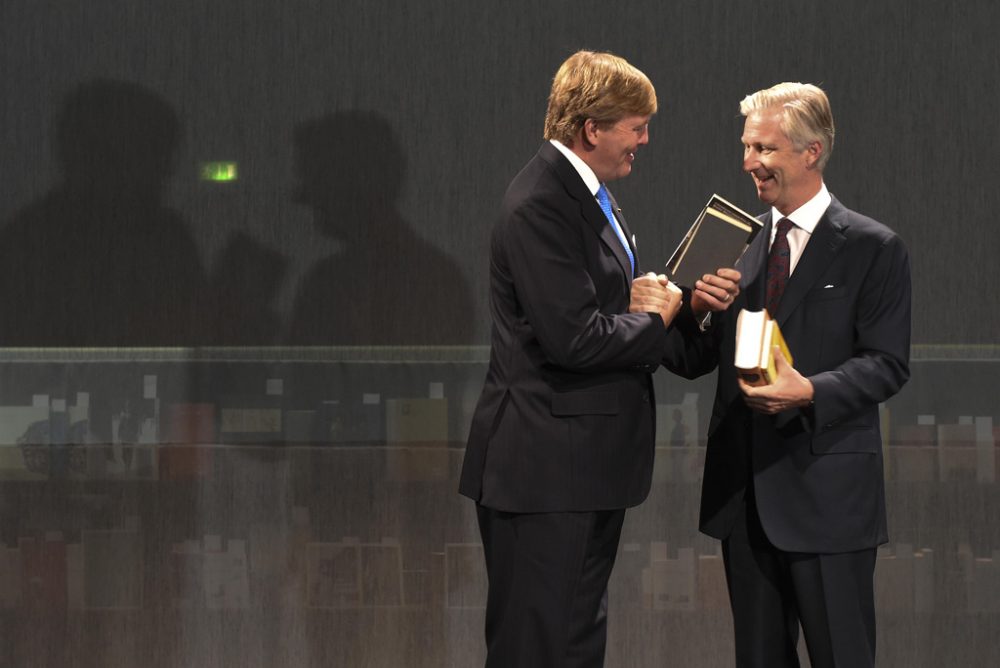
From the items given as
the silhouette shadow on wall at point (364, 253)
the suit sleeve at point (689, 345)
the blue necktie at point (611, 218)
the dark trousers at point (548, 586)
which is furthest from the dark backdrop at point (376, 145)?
the dark trousers at point (548, 586)

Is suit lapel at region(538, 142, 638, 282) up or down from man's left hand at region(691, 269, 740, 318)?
up

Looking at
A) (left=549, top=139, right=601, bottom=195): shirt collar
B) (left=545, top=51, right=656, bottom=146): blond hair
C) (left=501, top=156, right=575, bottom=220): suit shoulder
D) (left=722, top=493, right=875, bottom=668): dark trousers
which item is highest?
(left=545, top=51, right=656, bottom=146): blond hair

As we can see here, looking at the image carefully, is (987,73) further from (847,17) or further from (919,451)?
(919,451)

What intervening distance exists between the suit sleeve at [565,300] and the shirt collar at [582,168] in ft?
0.25

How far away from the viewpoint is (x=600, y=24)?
305 centimetres

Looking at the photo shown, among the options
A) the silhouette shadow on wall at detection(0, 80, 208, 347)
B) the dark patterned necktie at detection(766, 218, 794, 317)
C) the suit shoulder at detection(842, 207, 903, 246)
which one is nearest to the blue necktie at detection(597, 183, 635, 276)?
the dark patterned necktie at detection(766, 218, 794, 317)

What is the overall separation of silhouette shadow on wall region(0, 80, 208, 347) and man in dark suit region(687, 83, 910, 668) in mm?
1681

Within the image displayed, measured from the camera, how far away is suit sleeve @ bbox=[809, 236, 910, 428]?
1867 millimetres

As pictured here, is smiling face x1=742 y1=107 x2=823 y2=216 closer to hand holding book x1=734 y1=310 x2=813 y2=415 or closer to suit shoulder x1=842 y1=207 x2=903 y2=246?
suit shoulder x1=842 y1=207 x2=903 y2=246

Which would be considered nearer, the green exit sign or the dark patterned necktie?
the dark patterned necktie

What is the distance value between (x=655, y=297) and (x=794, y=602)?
0.59 metres

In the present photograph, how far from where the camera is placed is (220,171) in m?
3.05

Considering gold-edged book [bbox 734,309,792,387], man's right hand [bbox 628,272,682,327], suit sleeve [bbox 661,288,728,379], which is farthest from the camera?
suit sleeve [bbox 661,288,728,379]

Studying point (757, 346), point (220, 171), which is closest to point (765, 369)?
point (757, 346)
